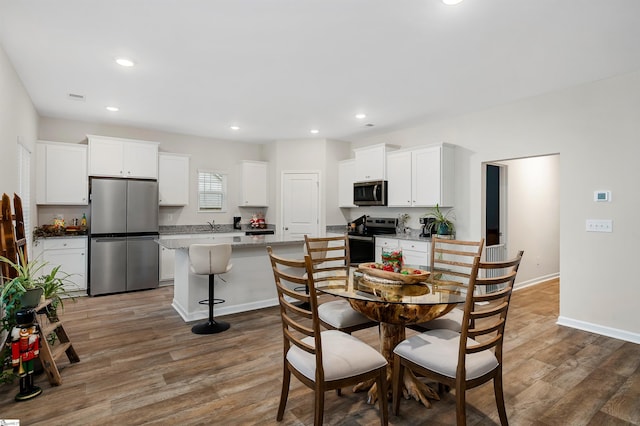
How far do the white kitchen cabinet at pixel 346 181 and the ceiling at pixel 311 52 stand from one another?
5.84 feet

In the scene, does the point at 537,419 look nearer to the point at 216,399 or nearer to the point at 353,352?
the point at 353,352

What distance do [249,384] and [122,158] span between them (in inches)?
173

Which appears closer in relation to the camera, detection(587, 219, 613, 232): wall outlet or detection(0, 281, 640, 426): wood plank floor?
detection(0, 281, 640, 426): wood plank floor

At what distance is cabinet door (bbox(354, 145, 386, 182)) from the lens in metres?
5.73

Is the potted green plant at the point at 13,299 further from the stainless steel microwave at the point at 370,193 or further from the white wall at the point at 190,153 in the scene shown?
the stainless steel microwave at the point at 370,193

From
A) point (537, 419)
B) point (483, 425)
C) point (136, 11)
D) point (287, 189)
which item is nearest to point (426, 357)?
point (483, 425)

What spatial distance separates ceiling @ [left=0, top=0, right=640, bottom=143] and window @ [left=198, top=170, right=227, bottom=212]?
1.96m

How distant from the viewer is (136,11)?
245 centimetres

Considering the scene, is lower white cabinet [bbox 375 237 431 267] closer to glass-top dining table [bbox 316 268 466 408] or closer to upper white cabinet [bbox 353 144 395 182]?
upper white cabinet [bbox 353 144 395 182]

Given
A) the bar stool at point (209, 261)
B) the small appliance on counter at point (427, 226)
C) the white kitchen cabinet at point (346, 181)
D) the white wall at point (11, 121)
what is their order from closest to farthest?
the white wall at point (11, 121) < the bar stool at point (209, 261) < the small appliance on counter at point (427, 226) < the white kitchen cabinet at point (346, 181)

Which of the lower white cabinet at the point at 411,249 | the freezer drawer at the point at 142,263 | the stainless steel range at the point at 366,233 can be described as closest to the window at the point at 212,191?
the freezer drawer at the point at 142,263

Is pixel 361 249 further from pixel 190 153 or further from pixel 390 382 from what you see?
pixel 190 153

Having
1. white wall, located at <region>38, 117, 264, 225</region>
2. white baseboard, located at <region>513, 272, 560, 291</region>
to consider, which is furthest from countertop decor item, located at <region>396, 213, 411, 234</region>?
white wall, located at <region>38, 117, 264, 225</region>

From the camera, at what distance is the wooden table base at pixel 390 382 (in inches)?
91.0
